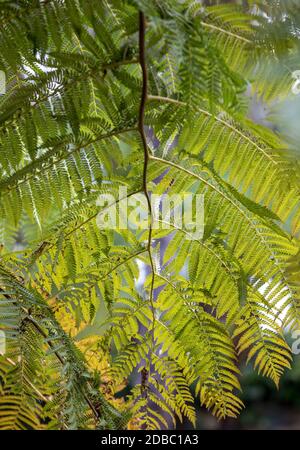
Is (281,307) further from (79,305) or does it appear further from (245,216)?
(79,305)

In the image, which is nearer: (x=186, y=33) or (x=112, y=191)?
(x=186, y=33)

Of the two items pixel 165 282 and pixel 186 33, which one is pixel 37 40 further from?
pixel 165 282

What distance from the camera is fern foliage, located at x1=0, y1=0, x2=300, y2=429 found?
0.60 metres

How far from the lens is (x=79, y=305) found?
873mm

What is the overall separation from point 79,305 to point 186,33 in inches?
21.2

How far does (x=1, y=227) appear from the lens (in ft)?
3.04

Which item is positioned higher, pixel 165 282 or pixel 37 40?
pixel 37 40

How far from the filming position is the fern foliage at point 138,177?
598mm

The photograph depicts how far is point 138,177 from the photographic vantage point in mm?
747

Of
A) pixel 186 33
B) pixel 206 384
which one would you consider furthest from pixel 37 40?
pixel 206 384
